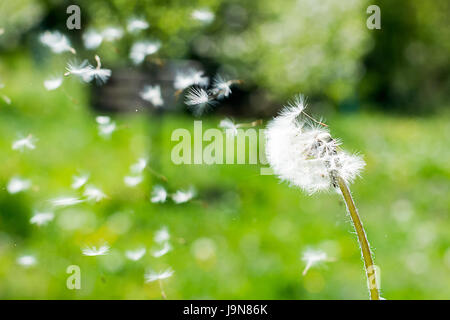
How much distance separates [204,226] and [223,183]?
0.73 metres

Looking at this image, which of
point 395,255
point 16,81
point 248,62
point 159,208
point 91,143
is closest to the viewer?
point 395,255

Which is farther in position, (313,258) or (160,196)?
(160,196)

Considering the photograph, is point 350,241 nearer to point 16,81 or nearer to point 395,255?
point 395,255

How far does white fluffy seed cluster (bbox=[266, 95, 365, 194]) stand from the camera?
587 millimetres

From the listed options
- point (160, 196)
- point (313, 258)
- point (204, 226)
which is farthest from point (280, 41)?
point (313, 258)

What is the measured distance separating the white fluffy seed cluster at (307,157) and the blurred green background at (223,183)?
0.22m

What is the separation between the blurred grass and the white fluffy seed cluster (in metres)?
0.60

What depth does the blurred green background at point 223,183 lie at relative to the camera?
192 centimetres

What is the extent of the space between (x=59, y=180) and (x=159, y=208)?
507mm

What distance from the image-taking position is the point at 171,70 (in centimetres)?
434

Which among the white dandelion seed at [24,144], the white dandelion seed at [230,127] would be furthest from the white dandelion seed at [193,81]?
the white dandelion seed at [24,144]

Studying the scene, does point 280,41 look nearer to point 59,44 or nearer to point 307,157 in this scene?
point 59,44

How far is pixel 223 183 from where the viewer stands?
3.16 m
